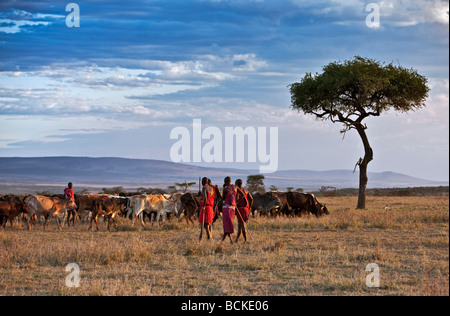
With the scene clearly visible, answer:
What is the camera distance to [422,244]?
Result: 15.3m

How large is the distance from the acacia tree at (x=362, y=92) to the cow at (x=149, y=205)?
12.4 meters

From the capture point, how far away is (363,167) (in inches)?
1235

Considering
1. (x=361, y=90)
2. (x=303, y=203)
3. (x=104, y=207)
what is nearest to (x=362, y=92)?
(x=361, y=90)

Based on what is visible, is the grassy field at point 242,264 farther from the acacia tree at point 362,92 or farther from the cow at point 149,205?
the acacia tree at point 362,92

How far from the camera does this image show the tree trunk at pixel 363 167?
3080 centimetres

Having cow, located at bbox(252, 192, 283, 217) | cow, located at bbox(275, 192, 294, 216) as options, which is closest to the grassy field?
cow, located at bbox(252, 192, 283, 217)

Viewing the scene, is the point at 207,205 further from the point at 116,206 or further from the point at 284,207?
the point at 284,207

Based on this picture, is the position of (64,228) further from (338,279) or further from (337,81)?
(337,81)

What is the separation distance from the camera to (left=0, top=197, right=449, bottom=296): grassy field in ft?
32.4

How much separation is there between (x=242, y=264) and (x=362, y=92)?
21.4 meters

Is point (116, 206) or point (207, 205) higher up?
point (207, 205)

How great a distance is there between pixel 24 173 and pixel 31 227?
6134 inches

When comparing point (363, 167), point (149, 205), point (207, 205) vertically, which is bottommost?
point (149, 205)
